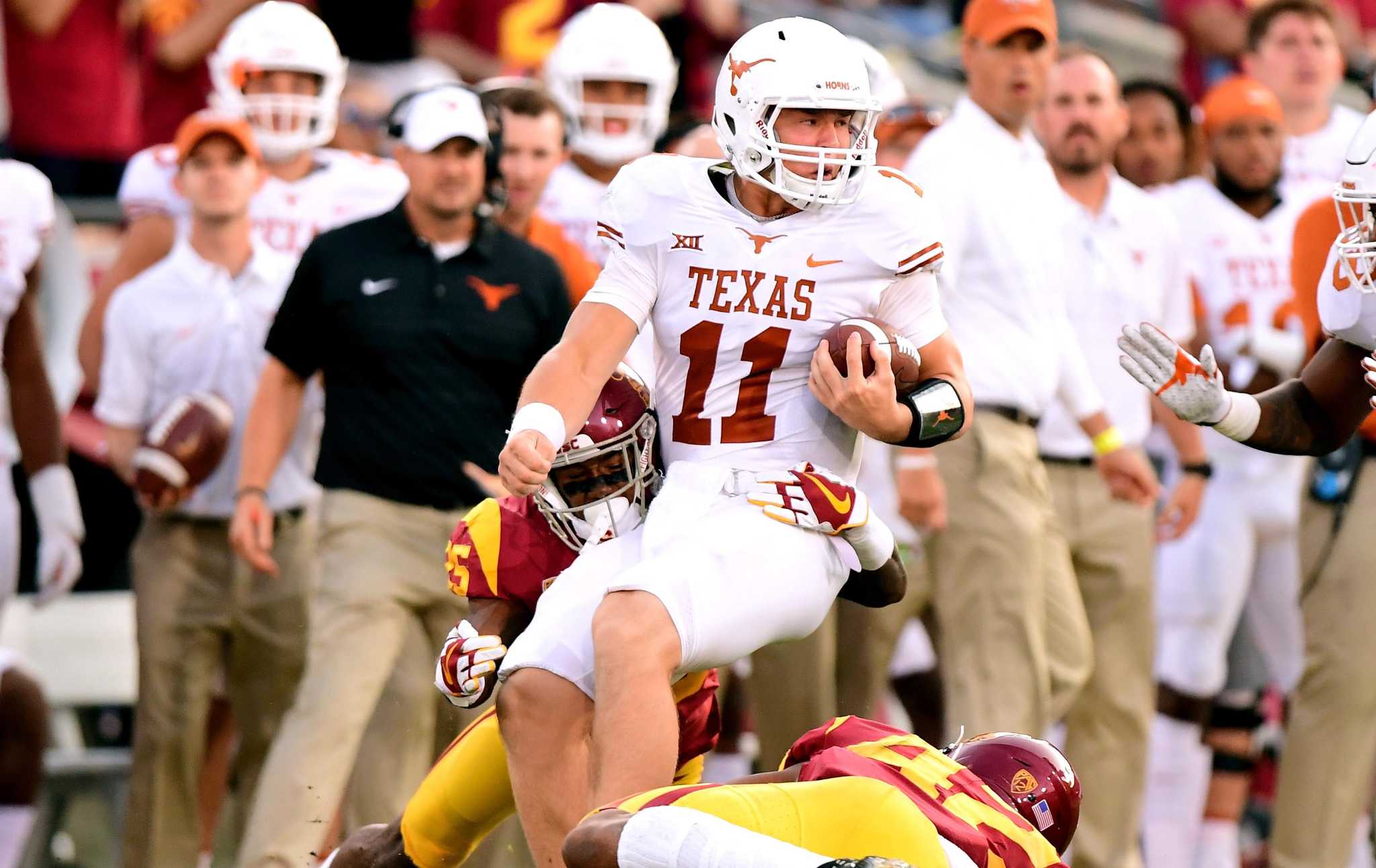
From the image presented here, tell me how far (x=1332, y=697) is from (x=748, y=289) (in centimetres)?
279

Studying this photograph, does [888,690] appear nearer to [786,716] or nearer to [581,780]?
[786,716]

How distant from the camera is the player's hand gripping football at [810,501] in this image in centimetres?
432

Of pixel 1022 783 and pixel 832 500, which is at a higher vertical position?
pixel 832 500

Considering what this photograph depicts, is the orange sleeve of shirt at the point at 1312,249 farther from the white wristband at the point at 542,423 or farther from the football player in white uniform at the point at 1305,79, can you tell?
the white wristband at the point at 542,423

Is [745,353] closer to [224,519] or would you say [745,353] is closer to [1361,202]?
[1361,202]

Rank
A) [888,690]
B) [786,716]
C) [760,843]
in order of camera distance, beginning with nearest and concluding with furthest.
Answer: [760,843] < [786,716] < [888,690]

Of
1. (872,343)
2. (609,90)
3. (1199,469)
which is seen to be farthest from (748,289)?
(609,90)

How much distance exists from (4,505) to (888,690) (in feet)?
10.9

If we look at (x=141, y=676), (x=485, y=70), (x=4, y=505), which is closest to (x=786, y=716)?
(x=141, y=676)

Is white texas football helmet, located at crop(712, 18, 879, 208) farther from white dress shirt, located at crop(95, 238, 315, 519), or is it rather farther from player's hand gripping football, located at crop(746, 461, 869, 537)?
white dress shirt, located at crop(95, 238, 315, 519)

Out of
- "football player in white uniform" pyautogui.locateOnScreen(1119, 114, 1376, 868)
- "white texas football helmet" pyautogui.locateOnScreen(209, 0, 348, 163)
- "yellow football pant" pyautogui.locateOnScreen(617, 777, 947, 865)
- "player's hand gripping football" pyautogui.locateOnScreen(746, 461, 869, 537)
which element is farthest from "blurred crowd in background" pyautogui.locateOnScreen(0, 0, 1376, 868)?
"yellow football pant" pyautogui.locateOnScreen(617, 777, 947, 865)

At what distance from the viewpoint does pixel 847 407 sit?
432cm

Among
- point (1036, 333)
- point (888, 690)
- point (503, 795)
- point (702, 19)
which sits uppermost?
point (702, 19)

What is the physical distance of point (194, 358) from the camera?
673cm
